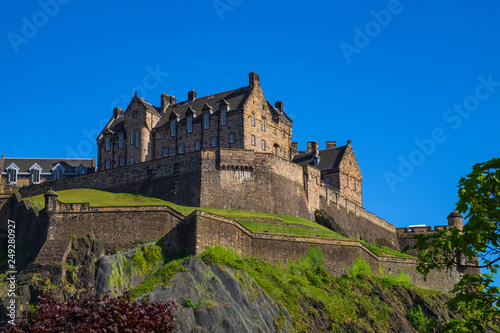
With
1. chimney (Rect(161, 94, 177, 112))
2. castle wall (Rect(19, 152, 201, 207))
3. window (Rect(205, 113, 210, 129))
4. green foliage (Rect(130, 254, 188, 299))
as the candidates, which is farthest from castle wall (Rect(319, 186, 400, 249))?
green foliage (Rect(130, 254, 188, 299))

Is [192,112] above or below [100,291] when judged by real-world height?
above

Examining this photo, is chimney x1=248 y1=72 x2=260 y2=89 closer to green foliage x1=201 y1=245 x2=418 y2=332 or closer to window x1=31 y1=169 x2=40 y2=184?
green foliage x1=201 y1=245 x2=418 y2=332

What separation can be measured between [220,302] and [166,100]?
4310 centimetres

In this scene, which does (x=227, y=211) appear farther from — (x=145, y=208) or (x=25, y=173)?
(x=25, y=173)

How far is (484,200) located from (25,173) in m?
87.4

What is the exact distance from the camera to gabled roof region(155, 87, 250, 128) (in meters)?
75.9

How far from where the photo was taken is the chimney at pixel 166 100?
84.5m

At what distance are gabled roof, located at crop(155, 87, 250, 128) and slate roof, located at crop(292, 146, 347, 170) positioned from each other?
13116 mm

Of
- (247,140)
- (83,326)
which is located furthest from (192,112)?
(83,326)

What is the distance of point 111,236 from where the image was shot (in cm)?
5372

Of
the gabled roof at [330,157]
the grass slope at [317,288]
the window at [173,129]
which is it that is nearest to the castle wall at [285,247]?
the grass slope at [317,288]

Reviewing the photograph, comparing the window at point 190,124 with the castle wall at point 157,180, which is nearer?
the castle wall at point 157,180

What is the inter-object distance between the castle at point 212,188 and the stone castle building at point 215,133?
5.1 inches

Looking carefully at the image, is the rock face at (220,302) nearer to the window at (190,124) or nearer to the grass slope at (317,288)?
the grass slope at (317,288)
